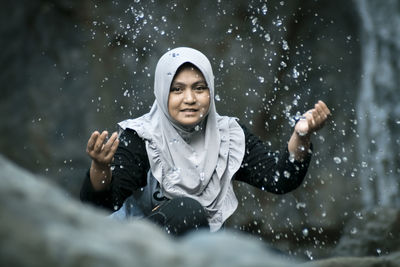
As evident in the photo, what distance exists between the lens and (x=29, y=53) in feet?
17.7

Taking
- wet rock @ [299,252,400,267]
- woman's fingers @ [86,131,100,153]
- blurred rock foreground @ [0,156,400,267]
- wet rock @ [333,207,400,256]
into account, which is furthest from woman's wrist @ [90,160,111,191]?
wet rock @ [333,207,400,256]

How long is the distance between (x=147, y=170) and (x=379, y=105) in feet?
8.59

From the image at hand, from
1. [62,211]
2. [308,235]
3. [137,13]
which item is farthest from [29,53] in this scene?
[62,211]

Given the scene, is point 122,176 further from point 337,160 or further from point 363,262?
point 337,160

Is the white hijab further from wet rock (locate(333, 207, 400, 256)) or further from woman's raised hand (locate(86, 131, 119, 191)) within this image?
wet rock (locate(333, 207, 400, 256))

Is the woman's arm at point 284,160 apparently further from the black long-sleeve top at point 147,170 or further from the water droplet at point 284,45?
the water droplet at point 284,45

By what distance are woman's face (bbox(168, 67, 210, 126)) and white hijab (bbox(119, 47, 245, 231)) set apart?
28 mm

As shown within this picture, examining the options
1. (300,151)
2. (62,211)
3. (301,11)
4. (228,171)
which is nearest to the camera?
(62,211)

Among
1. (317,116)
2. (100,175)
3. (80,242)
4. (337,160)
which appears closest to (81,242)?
(80,242)

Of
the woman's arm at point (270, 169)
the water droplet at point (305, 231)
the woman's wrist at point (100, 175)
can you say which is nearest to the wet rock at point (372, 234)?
the water droplet at point (305, 231)

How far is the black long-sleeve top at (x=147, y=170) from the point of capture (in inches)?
117

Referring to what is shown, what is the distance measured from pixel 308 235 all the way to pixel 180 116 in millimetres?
2563

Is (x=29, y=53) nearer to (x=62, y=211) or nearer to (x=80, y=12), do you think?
(x=80, y=12)

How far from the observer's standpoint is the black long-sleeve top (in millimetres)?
2971
